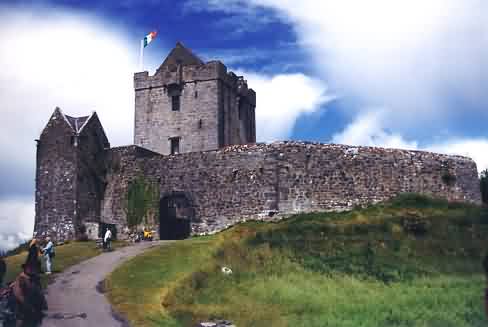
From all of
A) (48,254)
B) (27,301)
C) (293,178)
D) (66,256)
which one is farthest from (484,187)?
(27,301)

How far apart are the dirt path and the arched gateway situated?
7.97 meters

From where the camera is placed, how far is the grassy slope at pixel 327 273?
22.9 metres

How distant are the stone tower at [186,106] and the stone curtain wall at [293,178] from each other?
850 cm

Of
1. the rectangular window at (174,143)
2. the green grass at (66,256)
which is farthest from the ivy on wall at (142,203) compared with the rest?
the rectangular window at (174,143)

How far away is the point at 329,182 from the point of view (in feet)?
129

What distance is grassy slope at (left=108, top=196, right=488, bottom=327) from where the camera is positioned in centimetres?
2286

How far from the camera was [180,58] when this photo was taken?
52562mm

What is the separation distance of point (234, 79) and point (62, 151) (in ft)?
52.3

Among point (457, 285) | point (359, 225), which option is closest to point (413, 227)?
point (359, 225)

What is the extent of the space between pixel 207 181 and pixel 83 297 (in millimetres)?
16706

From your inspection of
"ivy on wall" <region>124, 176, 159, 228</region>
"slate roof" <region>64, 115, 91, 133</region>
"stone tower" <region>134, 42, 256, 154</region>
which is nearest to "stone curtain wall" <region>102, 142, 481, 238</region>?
"ivy on wall" <region>124, 176, 159, 228</region>

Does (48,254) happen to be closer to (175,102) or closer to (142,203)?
(142,203)

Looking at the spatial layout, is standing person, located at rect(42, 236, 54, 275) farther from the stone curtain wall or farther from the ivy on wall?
the ivy on wall

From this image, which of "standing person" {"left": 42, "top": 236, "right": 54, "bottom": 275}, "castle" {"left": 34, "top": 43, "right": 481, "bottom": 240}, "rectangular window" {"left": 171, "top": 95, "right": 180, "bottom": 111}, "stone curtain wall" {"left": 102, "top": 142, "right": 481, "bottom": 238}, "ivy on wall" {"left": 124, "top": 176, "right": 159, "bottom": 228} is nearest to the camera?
"standing person" {"left": 42, "top": 236, "right": 54, "bottom": 275}
